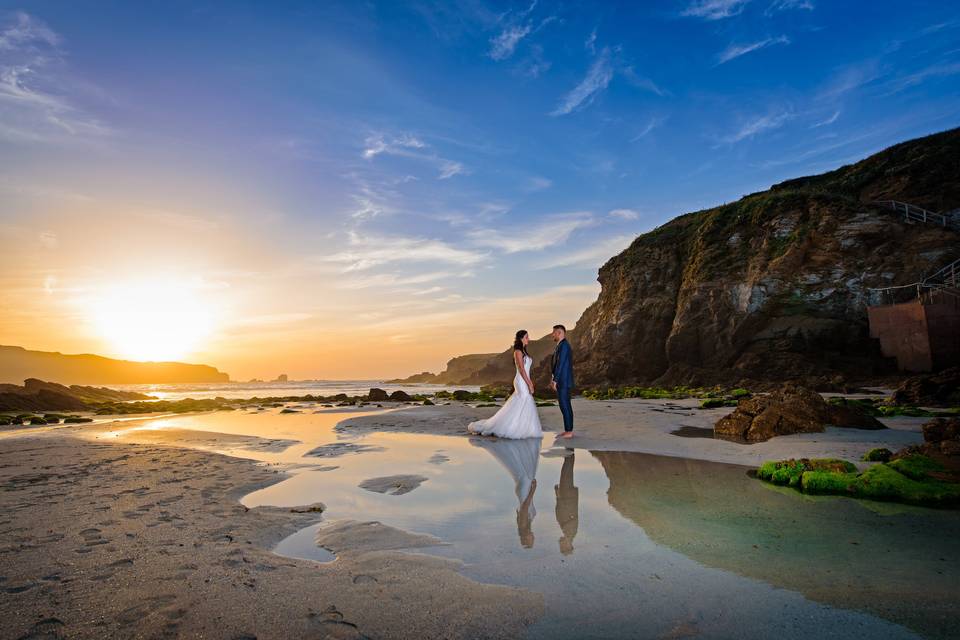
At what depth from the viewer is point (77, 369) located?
318 ft

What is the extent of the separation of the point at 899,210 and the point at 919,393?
2025 cm

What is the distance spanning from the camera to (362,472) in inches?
257

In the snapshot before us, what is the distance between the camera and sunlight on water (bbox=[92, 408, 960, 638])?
239 centimetres

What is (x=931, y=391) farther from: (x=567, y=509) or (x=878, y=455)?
(x=567, y=509)

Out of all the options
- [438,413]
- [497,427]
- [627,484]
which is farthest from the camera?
[438,413]

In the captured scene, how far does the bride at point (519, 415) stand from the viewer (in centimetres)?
1009

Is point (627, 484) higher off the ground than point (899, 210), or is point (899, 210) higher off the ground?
point (899, 210)

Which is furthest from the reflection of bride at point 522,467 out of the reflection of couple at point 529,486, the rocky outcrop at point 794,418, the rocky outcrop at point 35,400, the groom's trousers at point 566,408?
the rocky outcrop at point 35,400

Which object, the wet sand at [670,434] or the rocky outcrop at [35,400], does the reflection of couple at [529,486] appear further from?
the rocky outcrop at [35,400]

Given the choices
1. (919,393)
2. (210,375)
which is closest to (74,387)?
(919,393)

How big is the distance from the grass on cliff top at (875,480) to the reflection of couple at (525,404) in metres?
4.78

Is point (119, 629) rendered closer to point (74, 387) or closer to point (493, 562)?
point (493, 562)

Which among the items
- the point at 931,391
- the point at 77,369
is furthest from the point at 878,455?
the point at 77,369

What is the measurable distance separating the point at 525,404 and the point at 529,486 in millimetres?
4679
